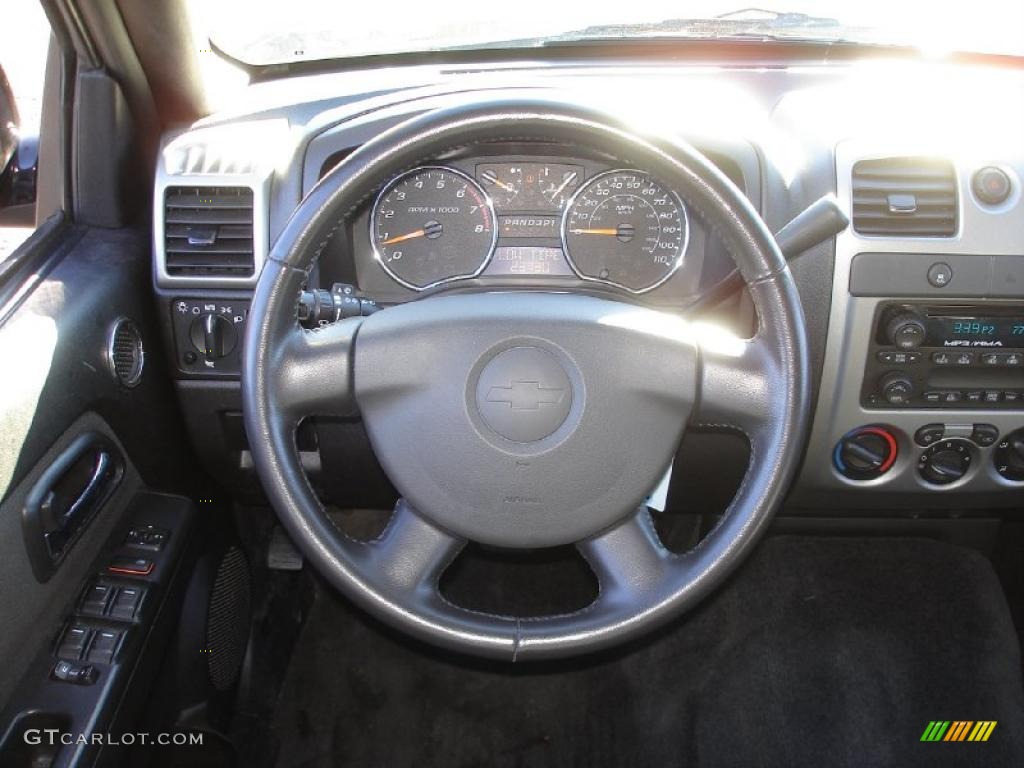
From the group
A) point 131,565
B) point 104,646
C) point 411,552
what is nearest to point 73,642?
point 104,646

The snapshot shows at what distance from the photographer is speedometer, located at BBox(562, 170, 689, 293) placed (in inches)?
67.9

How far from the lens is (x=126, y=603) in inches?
65.2

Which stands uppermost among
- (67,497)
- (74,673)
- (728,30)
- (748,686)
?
(728,30)

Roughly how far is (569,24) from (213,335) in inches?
37.8

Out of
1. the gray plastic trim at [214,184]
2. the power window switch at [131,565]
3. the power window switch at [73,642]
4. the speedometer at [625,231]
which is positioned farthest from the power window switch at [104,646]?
the speedometer at [625,231]

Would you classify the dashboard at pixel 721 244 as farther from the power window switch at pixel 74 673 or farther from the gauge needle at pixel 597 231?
the power window switch at pixel 74 673

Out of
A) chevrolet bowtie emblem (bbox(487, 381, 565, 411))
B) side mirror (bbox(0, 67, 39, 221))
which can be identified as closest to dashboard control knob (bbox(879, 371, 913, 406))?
chevrolet bowtie emblem (bbox(487, 381, 565, 411))

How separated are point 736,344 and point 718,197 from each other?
8.5 inches

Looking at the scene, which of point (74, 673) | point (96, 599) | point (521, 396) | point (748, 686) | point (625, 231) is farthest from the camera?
point (748, 686)

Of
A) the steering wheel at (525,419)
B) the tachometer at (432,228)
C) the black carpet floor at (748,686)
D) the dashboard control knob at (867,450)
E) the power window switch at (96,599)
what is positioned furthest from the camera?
the black carpet floor at (748,686)

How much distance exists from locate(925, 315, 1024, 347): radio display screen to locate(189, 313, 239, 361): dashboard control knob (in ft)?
4.13

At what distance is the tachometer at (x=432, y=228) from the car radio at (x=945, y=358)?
0.72 metres

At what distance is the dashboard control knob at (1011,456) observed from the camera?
184 centimetres

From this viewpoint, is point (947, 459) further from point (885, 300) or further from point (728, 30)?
point (728, 30)
